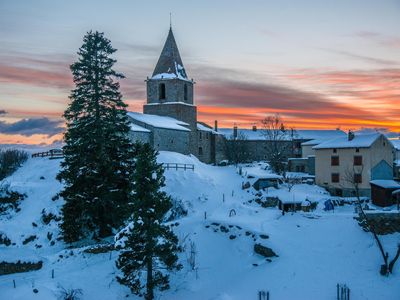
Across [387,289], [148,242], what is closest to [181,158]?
[148,242]

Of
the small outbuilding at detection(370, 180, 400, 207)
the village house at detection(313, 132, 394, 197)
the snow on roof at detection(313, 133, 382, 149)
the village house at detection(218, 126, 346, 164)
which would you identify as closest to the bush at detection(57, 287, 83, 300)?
the small outbuilding at detection(370, 180, 400, 207)

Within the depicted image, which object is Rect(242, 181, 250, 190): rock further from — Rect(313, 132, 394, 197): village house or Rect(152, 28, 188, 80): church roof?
Rect(152, 28, 188, 80): church roof

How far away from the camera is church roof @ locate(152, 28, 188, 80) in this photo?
2493 inches

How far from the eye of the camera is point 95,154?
32.3 metres

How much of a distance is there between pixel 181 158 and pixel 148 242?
95.4 ft

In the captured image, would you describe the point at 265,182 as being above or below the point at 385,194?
above

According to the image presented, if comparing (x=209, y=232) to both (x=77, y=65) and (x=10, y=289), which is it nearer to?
(x=10, y=289)

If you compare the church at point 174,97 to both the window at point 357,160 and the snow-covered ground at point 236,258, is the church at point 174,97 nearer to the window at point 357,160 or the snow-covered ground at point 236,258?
the window at point 357,160

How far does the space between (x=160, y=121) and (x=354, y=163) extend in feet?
80.4

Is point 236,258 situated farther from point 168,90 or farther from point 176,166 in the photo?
point 168,90

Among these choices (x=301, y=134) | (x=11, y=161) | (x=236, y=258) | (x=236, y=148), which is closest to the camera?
(x=236, y=258)

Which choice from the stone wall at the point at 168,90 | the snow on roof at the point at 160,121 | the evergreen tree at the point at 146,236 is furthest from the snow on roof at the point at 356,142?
the evergreen tree at the point at 146,236

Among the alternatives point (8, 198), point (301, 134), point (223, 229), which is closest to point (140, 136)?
point (8, 198)

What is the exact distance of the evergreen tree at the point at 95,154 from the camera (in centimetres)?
3134
